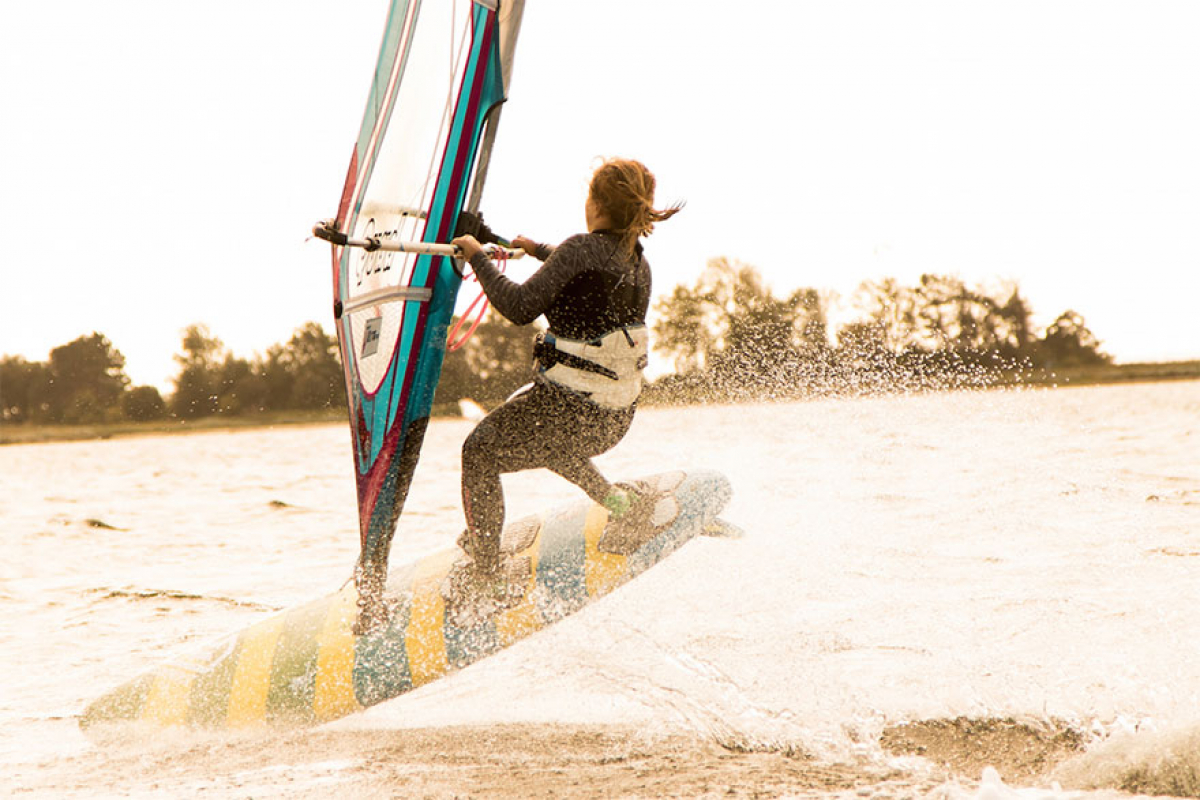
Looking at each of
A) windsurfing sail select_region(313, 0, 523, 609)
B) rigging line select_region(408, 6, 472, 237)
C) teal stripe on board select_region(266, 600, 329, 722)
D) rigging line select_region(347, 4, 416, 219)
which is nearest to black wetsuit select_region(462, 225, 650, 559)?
windsurfing sail select_region(313, 0, 523, 609)

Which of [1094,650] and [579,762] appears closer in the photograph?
[579,762]

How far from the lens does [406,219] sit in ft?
12.9

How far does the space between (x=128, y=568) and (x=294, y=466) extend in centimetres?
1462

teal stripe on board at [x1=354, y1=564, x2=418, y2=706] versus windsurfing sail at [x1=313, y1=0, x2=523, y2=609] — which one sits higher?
windsurfing sail at [x1=313, y1=0, x2=523, y2=609]

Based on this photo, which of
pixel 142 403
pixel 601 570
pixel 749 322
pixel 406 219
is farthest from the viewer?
pixel 142 403

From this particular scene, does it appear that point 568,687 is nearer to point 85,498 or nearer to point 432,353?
point 432,353

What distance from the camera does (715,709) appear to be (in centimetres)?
427

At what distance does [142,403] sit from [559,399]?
3232cm

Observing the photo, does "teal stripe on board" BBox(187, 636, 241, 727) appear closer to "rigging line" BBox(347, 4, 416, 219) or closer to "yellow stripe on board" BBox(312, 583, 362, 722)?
"yellow stripe on board" BBox(312, 583, 362, 722)

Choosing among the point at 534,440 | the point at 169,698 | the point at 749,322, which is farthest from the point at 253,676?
the point at 749,322

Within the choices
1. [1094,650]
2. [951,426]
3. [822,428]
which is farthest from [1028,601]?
[951,426]

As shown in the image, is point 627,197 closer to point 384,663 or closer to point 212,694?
point 384,663

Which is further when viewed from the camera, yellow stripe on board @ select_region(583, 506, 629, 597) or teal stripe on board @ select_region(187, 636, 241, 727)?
teal stripe on board @ select_region(187, 636, 241, 727)

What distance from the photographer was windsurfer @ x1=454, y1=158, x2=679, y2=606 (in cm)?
351
